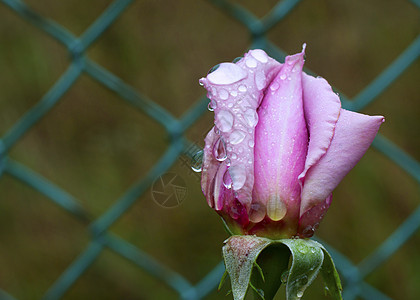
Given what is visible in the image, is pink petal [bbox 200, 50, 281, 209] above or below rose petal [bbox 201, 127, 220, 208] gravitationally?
above

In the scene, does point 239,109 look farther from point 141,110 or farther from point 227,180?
point 141,110

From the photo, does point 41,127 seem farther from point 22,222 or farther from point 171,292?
point 171,292

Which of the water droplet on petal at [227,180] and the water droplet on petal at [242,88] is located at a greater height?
the water droplet on petal at [242,88]

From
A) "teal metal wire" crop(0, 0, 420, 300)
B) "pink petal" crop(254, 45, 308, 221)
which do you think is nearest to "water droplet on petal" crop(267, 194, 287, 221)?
"pink petal" crop(254, 45, 308, 221)

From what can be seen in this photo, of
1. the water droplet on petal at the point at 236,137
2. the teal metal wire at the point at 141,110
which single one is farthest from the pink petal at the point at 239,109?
the teal metal wire at the point at 141,110

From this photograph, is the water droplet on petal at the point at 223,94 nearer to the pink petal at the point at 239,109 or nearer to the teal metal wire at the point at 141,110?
the pink petal at the point at 239,109

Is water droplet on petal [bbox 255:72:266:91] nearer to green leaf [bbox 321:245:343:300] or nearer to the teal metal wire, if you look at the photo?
green leaf [bbox 321:245:343:300]

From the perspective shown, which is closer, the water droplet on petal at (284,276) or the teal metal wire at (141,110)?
the water droplet on petal at (284,276)

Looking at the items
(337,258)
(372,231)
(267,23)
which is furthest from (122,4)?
(372,231)
